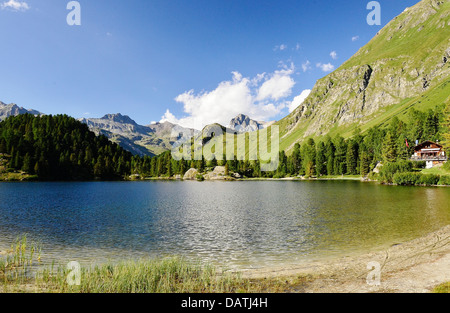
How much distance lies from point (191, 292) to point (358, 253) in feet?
56.8

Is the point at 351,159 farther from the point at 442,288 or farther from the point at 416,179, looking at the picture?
the point at 442,288

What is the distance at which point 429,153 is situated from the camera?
143 metres

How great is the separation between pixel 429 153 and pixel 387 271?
162m

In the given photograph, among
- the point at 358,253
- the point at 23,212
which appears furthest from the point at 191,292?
the point at 23,212

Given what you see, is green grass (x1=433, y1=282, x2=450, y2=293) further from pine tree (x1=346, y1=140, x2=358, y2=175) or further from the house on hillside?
pine tree (x1=346, y1=140, x2=358, y2=175)

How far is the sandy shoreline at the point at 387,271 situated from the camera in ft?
48.1

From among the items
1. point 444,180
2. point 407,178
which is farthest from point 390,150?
point 444,180

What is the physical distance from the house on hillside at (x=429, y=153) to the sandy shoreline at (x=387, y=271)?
128592mm

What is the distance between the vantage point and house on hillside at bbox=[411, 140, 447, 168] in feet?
413

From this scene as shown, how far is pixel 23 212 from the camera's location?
161 feet

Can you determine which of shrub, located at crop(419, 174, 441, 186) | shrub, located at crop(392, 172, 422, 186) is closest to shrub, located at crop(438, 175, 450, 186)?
shrub, located at crop(419, 174, 441, 186)

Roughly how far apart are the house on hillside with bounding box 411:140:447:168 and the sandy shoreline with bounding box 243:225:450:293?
129 meters

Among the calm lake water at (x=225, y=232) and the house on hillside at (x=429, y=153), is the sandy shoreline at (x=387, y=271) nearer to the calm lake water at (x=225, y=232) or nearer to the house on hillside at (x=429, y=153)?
the calm lake water at (x=225, y=232)
